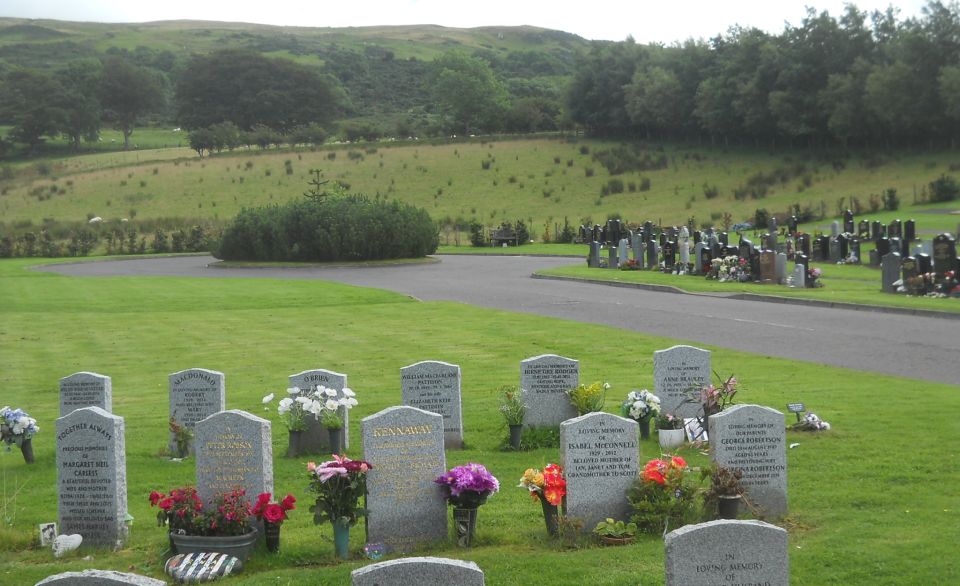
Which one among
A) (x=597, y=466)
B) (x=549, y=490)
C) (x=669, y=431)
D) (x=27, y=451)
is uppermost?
(x=597, y=466)

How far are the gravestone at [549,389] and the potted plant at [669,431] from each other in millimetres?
1182

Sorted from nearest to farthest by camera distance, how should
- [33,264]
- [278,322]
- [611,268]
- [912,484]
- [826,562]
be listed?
1. [826,562]
2. [912,484]
3. [278,322]
4. [611,268]
5. [33,264]

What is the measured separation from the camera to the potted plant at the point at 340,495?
9.58m

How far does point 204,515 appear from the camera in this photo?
962cm

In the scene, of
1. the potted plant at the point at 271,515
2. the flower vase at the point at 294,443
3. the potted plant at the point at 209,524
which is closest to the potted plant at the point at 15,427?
Answer: the flower vase at the point at 294,443

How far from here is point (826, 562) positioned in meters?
8.88

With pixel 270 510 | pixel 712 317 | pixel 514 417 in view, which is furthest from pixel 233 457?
pixel 712 317

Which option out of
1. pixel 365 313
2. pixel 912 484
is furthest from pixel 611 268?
pixel 912 484

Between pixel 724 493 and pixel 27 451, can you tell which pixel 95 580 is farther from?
pixel 27 451

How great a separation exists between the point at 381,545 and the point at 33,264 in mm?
48748

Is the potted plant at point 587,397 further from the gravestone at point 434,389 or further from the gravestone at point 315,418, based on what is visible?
the gravestone at point 315,418

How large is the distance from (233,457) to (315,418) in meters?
3.43

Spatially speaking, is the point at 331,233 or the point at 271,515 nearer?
the point at 271,515

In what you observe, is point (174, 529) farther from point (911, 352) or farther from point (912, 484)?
point (911, 352)
